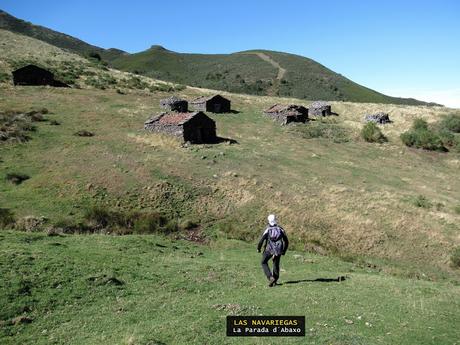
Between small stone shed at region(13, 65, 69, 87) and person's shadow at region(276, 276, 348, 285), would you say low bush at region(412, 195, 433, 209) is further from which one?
small stone shed at region(13, 65, 69, 87)

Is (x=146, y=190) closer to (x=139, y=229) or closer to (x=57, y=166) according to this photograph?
(x=139, y=229)

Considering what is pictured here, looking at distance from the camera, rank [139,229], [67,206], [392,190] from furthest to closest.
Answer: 1. [392,190]
2. [67,206]
3. [139,229]

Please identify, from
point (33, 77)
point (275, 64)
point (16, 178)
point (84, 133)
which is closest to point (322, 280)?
point (16, 178)

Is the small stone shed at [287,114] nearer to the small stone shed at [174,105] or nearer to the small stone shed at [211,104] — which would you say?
the small stone shed at [211,104]

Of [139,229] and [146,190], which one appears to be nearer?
[139,229]

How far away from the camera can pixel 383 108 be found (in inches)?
3159

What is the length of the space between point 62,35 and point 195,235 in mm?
183692

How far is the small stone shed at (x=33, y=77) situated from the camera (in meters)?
58.7

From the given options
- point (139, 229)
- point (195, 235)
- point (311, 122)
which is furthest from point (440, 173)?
point (139, 229)

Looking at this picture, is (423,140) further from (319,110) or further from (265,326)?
(265,326)

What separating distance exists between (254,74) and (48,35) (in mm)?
91603

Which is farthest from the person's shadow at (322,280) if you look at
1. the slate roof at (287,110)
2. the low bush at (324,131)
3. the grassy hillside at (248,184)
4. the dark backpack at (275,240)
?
the slate roof at (287,110)

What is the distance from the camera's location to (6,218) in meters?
23.2

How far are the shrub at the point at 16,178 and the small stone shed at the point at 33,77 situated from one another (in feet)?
110
